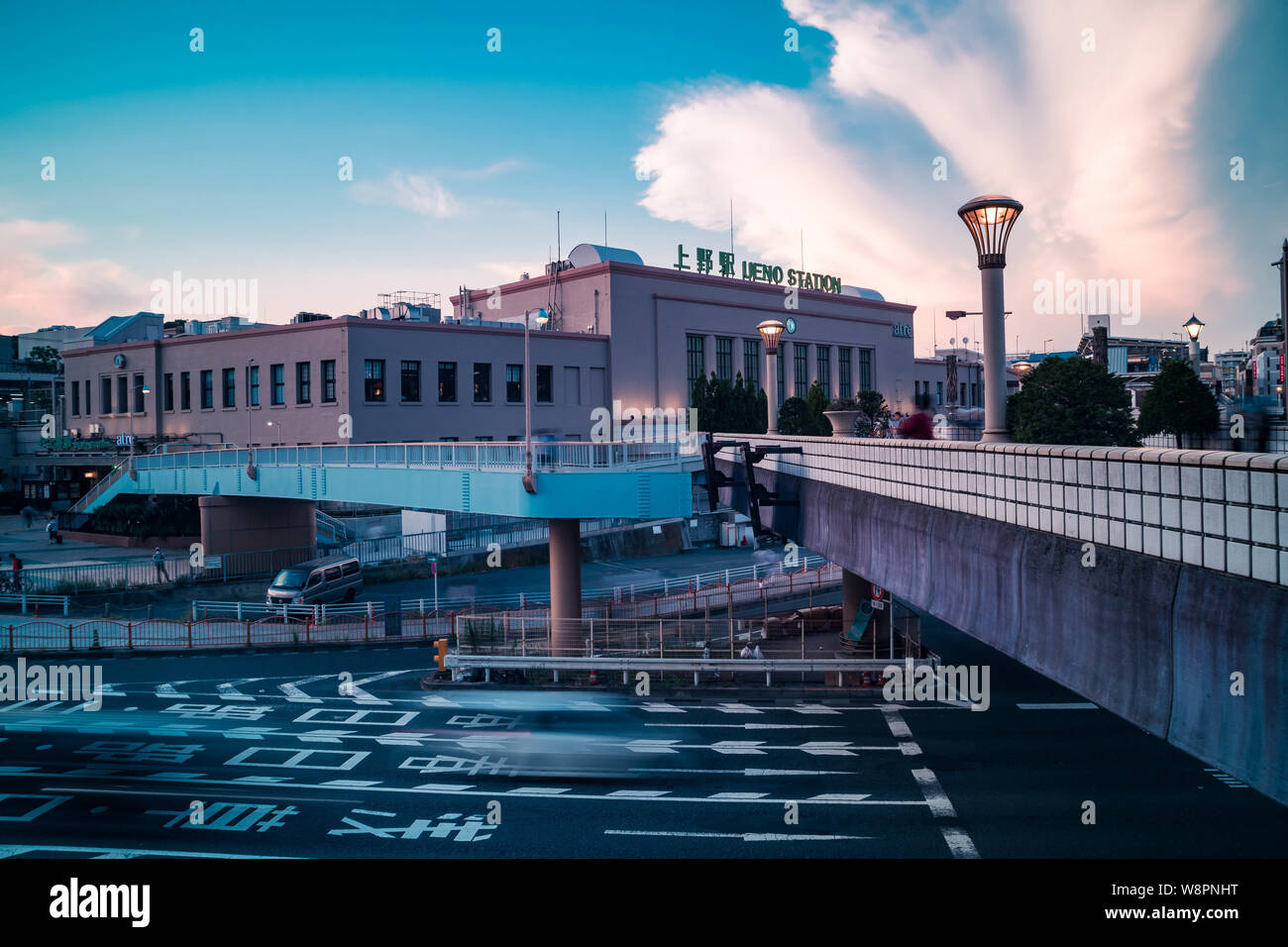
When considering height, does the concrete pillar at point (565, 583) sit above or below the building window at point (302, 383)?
below

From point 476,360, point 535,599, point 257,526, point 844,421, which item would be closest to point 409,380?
point 476,360

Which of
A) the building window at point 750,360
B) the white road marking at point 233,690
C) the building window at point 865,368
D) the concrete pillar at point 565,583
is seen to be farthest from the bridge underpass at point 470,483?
the building window at point 865,368

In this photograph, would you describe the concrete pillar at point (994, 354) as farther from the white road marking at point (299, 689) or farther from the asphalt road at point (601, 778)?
the white road marking at point (299, 689)

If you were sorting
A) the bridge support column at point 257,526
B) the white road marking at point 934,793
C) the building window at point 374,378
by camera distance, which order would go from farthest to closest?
the building window at point 374,378 < the bridge support column at point 257,526 < the white road marking at point 934,793

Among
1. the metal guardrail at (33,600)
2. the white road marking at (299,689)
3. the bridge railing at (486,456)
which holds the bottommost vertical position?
the white road marking at (299,689)

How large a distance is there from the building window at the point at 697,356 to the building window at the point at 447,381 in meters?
19.6

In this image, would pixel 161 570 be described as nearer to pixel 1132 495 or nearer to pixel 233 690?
pixel 233 690

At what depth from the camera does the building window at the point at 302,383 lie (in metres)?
49.8

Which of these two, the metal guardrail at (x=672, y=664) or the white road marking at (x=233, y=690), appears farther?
the white road marking at (x=233, y=690)

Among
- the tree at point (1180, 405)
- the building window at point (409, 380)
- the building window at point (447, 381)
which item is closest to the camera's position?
the tree at point (1180, 405)

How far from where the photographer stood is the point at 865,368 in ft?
259

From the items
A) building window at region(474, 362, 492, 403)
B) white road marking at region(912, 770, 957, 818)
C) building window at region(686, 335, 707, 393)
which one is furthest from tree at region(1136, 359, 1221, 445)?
building window at region(686, 335, 707, 393)

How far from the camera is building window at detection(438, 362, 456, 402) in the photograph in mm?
51250
